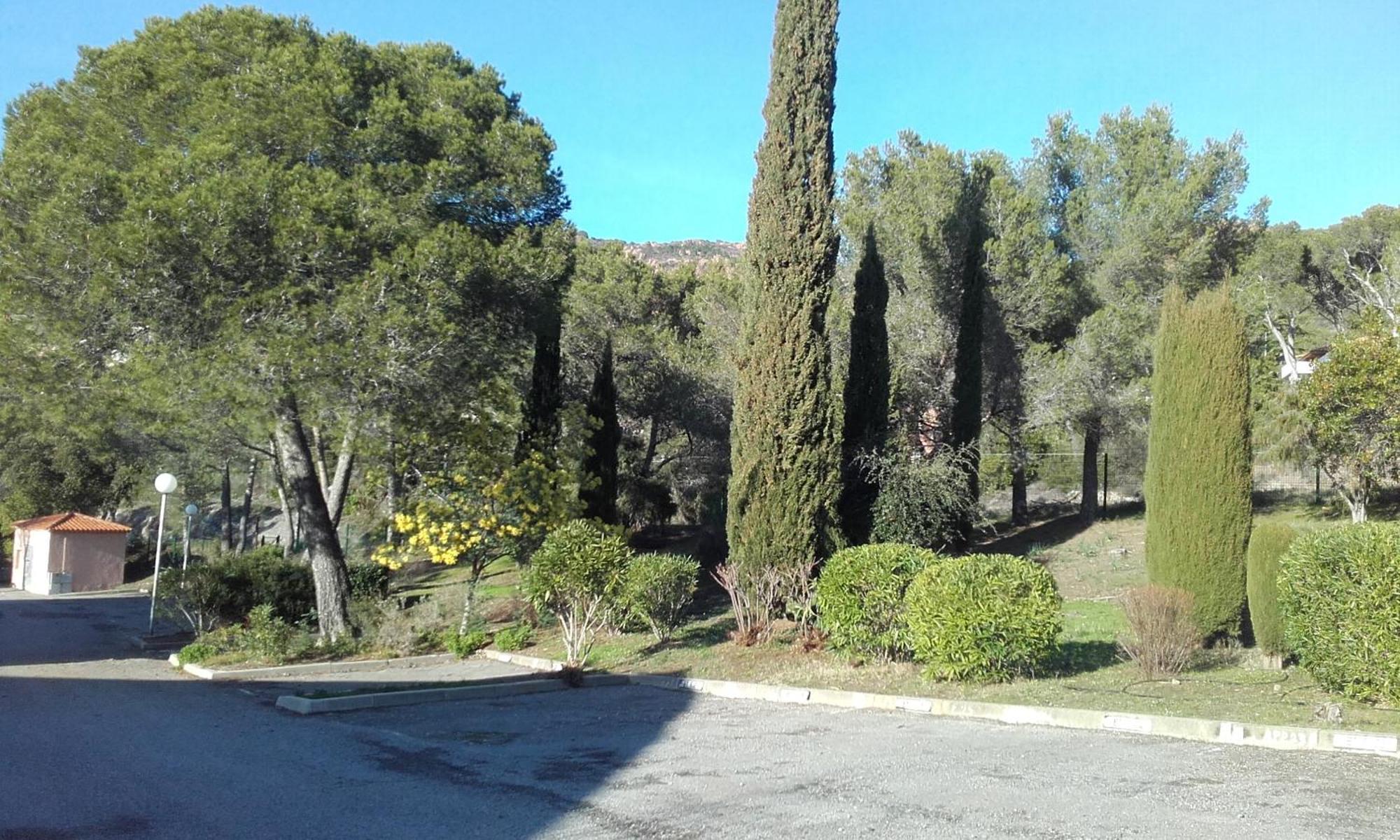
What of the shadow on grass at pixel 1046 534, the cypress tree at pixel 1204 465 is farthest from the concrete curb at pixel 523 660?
the shadow on grass at pixel 1046 534

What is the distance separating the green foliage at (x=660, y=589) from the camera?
1470 centimetres

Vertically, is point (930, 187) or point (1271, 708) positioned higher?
point (930, 187)

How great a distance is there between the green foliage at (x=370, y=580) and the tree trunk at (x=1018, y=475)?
14.7 m

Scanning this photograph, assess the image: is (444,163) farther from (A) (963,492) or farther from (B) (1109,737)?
(B) (1109,737)

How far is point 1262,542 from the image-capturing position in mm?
10820

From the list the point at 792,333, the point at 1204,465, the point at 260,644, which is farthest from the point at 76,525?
the point at 1204,465

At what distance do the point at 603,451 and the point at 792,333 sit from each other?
26.8 feet

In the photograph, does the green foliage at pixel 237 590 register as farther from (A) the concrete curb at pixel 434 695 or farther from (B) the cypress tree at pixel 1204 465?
Result: (B) the cypress tree at pixel 1204 465

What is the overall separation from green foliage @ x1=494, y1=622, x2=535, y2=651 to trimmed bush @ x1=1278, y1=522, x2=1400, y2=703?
35.1ft

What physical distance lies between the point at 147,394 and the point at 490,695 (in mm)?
6615

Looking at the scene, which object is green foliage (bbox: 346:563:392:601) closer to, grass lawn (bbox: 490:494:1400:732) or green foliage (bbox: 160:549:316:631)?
green foliage (bbox: 160:549:316:631)

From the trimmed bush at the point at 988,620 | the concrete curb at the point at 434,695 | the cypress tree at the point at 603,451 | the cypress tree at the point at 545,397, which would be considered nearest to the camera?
the trimmed bush at the point at 988,620

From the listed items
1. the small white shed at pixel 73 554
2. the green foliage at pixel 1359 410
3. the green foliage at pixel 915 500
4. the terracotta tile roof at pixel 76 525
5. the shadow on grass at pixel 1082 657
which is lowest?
the small white shed at pixel 73 554

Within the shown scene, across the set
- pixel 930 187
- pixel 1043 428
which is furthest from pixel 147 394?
pixel 1043 428
